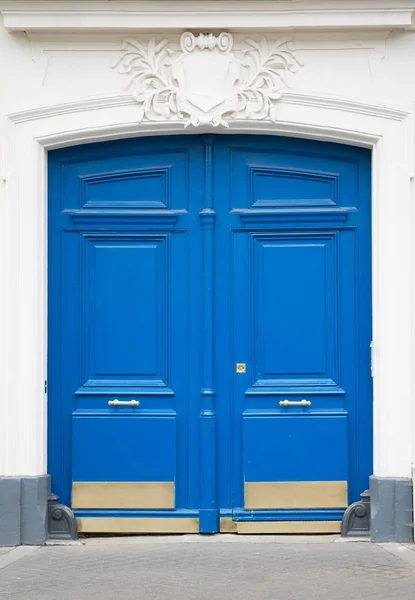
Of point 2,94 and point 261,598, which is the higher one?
point 2,94

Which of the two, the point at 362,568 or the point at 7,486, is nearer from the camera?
the point at 362,568

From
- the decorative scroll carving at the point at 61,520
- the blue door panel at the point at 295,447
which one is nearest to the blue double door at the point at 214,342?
the blue door panel at the point at 295,447

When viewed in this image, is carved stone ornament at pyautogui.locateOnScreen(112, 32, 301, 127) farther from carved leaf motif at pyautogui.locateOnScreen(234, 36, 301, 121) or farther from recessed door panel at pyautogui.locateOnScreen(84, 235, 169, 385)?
recessed door panel at pyautogui.locateOnScreen(84, 235, 169, 385)

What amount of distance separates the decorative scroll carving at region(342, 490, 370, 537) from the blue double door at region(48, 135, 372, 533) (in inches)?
4.3

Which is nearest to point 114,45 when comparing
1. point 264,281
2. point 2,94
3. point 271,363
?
point 2,94

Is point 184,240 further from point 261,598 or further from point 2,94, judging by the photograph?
point 261,598

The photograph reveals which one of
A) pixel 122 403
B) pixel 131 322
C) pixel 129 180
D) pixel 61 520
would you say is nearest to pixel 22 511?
pixel 61 520

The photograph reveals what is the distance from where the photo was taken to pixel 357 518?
8531 mm

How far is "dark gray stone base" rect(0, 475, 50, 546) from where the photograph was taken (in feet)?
27.5

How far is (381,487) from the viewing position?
8336mm

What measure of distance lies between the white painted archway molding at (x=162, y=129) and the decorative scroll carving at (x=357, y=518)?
0.99 ft

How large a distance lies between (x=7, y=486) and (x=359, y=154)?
3.66 meters

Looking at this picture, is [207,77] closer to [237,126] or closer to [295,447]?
[237,126]

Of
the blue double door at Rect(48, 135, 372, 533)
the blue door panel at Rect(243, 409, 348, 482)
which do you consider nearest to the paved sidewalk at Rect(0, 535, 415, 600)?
the blue double door at Rect(48, 135, 372, 533)
